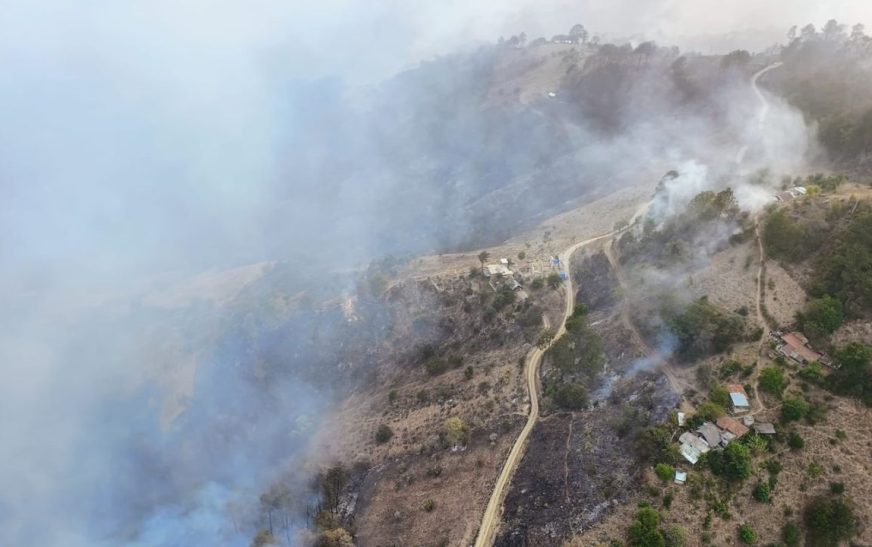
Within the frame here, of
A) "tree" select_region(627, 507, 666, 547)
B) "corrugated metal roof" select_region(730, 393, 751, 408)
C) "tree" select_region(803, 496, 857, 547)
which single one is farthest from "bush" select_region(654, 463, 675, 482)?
"tree" select_region(803, 496, 857, 547)

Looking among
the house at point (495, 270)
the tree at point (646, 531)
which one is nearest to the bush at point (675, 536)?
the tree at point (646, 531)

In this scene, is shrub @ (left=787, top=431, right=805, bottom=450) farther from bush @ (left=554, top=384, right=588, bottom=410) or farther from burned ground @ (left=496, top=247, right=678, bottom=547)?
bush @ (left=554, top=384, right=588, bottom=410)

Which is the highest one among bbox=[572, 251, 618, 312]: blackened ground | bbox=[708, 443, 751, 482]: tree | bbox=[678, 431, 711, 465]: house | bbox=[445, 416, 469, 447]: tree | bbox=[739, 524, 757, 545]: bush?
bbox=[572, 251, 618, 312]: blackened ground

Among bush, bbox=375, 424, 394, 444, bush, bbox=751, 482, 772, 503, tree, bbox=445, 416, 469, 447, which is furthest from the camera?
bush, bbox=375, 424, 394, 444

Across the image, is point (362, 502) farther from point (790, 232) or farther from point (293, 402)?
point (790, 232)

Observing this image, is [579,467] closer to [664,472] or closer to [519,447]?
[519,447]

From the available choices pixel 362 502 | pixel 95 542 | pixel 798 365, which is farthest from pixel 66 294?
pixel 798 365

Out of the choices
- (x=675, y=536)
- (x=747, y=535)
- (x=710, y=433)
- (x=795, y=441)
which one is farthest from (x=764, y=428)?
(x=675, y=536)
